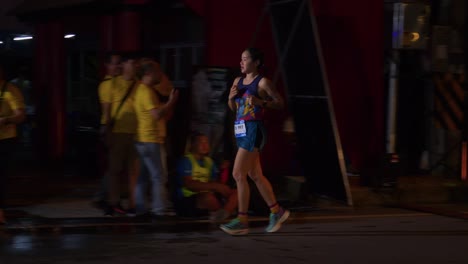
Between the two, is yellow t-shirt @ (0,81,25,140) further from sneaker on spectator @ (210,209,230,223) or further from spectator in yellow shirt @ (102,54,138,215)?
sneaker on spectator @ (210,209,230,223)

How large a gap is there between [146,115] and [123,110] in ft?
1.10

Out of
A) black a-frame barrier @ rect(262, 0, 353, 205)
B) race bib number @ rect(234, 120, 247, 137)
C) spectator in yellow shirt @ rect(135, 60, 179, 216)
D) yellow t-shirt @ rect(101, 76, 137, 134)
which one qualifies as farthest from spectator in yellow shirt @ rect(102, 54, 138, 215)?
black a-frame barrier @ rect(262, 0, 353, 205)

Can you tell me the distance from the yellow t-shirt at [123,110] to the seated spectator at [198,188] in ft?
2.24

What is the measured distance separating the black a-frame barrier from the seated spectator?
1459 millimetres

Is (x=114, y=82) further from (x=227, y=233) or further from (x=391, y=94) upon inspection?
(x=391, y=94)

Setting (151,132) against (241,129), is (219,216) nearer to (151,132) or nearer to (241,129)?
(151,132)

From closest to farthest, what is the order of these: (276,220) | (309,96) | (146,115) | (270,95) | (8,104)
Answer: (270,95) < (276,220) < (8,104) < (146,115) < (309,96)

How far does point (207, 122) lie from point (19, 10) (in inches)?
230

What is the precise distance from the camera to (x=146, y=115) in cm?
895

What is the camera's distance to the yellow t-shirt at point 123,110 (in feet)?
30.0

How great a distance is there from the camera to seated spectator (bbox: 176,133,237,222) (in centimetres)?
909

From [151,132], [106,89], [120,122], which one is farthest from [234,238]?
[106,89]

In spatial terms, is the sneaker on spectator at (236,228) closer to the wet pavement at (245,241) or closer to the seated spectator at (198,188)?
the wet pavement at (245,241)

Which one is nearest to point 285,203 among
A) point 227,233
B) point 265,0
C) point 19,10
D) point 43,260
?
point 227,233
